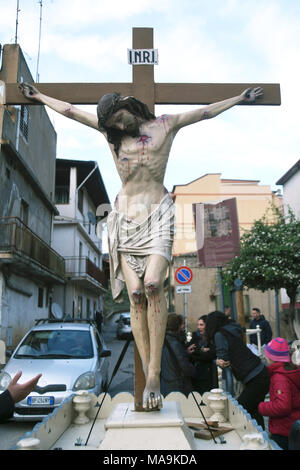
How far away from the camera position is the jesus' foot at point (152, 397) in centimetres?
243

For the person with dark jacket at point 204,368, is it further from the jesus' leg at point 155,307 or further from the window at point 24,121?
the window at point 24,121

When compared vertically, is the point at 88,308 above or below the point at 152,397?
above

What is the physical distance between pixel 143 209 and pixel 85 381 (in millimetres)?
4460

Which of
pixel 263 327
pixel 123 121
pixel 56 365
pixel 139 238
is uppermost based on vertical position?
pixel 123 121

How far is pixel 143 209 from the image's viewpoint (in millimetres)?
2949

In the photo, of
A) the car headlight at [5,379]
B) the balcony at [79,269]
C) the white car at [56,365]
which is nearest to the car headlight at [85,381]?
the white car at [56,365]

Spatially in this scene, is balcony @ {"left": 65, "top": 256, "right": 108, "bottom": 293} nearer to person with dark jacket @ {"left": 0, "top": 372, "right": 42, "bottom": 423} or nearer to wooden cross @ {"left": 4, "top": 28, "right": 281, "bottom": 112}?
wooden cross @ {"left": 4, "top": 28, "right": 281, "bottom": 112}

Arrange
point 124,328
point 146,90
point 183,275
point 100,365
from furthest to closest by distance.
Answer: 1. point 124,328
2. point 183,275
3. point 100,365
4. point 146,90

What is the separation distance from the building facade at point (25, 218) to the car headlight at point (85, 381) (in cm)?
835

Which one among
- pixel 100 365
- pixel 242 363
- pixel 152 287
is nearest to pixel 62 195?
pixel 100 365

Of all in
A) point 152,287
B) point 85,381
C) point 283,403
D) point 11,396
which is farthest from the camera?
point 85,381

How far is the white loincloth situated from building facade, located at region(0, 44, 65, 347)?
33.3 ft

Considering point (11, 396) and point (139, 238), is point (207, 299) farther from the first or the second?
point (11, 396)
